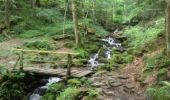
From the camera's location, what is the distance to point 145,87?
1073cm

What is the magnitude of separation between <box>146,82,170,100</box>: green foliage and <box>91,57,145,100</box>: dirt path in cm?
38

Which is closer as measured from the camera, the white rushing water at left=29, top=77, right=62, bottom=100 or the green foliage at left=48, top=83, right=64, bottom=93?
the green foliage at left=48, top=83, right=64, bottom=93

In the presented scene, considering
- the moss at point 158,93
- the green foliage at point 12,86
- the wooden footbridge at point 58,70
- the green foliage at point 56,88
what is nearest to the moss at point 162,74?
the moss at point 158,93

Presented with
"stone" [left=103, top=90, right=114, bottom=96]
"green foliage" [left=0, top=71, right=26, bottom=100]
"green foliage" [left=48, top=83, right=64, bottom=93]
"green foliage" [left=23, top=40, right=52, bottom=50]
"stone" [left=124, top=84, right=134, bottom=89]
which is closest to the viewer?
"stone" [left=103, top=90, right=114, bottom=96]

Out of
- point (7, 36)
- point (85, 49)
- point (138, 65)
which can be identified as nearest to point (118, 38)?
point (85, 49)

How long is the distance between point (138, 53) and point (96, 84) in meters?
5.19

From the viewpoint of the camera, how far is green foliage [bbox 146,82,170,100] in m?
8.91

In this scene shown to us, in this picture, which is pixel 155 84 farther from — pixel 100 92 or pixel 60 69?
pixel 60 69

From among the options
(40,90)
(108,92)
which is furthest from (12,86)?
(108,92)

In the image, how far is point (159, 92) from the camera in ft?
30.1

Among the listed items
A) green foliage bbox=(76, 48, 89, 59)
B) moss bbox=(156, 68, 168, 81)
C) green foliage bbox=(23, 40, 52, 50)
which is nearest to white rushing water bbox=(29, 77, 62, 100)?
green foliage bbox=(76, 48, 89, 59)

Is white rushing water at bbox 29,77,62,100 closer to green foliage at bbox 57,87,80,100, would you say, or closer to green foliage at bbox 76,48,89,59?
green foliage at bbox 57,87,80,100

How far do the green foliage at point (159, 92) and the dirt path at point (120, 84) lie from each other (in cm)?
38

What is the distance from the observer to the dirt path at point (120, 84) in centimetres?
1013
